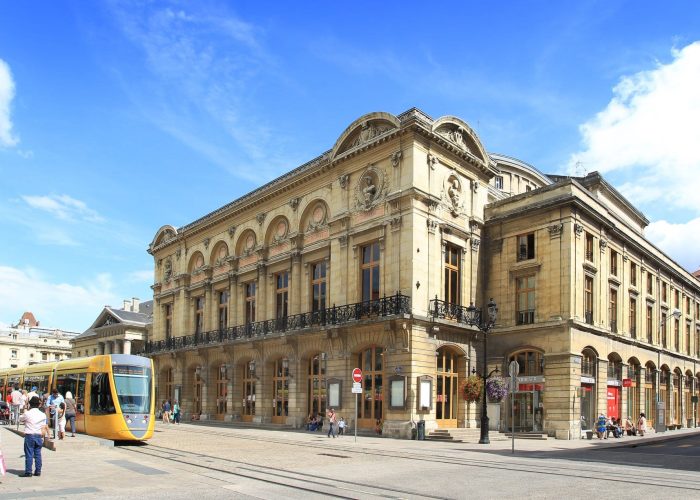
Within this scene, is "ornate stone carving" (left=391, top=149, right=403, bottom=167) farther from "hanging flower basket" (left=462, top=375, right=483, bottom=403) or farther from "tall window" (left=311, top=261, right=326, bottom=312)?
"hanging flower basket" (left=462, top=375, right=483, bottom=403)

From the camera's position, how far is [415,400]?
102 feet

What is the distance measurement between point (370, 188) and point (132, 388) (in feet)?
53.2

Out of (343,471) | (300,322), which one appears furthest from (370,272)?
(343,471)

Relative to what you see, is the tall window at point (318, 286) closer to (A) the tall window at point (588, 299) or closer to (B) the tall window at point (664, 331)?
(A) the tall window at point (588, 299)

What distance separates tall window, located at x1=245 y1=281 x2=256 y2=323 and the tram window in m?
19.7

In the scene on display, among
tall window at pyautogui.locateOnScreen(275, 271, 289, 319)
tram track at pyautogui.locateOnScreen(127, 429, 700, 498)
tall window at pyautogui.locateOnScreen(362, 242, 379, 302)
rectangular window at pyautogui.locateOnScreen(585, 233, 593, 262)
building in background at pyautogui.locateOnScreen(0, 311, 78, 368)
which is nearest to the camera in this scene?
tram track at pyautogui.locateOnScreen(127, 429, 700, 498)

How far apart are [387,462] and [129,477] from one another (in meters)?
7.68

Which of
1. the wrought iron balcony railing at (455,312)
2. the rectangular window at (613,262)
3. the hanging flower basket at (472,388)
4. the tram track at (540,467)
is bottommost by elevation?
the tram track at (540,467)

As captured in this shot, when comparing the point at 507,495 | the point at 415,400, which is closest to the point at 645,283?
the point at 415,400

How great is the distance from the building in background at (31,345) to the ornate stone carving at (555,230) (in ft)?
309

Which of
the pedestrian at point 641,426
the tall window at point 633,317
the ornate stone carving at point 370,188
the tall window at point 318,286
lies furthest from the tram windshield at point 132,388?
the tall window at point 633,317

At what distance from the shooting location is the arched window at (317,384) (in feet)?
121

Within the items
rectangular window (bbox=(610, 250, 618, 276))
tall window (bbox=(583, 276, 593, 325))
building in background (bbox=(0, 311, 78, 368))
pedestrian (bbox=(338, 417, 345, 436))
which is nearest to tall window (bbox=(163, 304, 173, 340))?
pedestrian (bbox=(338, 417, 345, 436))

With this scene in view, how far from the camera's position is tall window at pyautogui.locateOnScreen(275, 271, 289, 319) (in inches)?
1631
